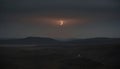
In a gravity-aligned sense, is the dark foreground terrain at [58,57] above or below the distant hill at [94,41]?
below

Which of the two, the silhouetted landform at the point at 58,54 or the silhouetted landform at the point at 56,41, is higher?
the silhouetted landform at the point at 56,41

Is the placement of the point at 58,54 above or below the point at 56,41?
below

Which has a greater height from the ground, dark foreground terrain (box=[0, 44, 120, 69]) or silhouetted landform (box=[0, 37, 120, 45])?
silhouetted landform (box=[0, 37, 120, 45])

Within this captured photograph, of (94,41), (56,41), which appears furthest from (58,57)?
(94,41)

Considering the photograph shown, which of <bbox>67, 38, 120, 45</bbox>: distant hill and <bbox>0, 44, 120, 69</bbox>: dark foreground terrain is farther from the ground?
<bbox>67, 38, 120, 45</bbox>: distant hill

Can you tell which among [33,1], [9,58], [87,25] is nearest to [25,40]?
[9,58]

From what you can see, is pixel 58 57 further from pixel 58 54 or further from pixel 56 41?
pixel 56 41

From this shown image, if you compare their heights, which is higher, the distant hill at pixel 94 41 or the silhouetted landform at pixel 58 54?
the distant hill at pixel 94 41

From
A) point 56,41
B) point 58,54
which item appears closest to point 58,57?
point 58,54

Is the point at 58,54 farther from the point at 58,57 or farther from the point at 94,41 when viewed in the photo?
the point at 94,41
